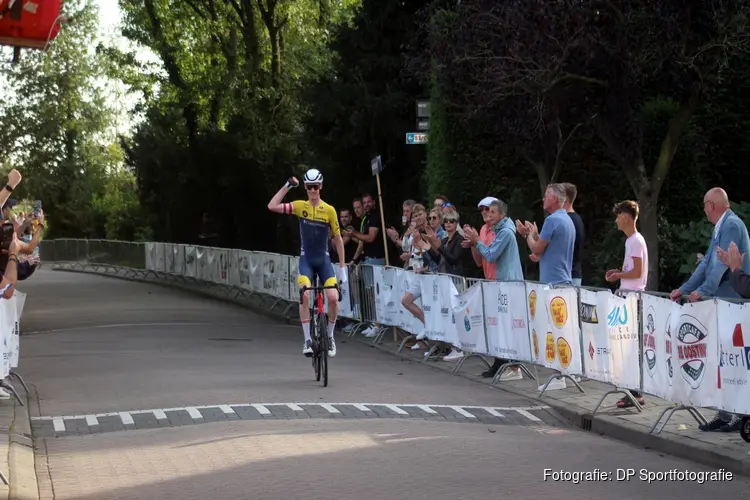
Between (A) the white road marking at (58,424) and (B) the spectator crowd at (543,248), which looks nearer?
(B) the spectator crowd at (543,248)

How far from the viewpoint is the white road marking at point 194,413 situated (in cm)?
1169

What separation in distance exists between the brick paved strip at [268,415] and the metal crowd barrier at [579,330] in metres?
0.91

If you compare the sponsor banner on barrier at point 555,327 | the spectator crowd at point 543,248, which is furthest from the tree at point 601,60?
the sponsor banner on barrier at point 555,327

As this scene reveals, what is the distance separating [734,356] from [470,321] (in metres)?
6.46

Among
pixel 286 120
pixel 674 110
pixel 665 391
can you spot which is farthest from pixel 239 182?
pixel 665 391

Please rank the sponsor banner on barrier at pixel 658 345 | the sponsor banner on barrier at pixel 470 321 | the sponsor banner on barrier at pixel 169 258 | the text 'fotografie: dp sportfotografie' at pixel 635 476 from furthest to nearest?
1. the sponsor banner on barrier at pixel 169 258
2. the sponsor banner on barrier at pixel 470 321
3. the sponsor banner on barrier at pixel 658 345
4. the text 'fotografie: dp sportfotografie' at pixel 635 476

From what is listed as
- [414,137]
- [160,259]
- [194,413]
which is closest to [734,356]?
[194,413]

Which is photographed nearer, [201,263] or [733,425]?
[733,425]

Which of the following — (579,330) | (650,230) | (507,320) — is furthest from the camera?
(650,230)

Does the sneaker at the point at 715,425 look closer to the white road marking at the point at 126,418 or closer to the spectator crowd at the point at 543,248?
the spectator crowd at the point at 543,248

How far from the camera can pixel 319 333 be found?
46.9 feet

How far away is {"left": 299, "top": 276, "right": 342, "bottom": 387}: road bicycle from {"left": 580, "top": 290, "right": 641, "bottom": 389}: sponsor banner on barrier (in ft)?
9.63

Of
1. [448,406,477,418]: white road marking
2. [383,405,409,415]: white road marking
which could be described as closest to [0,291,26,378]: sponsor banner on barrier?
[383,405,409,415]: white road marking

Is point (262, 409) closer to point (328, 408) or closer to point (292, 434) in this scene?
point (328, 408)
